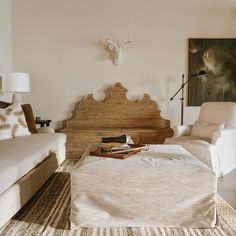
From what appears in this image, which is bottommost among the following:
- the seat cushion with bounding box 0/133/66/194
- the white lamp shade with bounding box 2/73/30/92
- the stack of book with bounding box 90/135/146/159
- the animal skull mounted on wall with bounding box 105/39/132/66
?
the seat cushion with bounding box 0/133/66/194

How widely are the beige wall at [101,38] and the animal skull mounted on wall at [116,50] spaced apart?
0.09m

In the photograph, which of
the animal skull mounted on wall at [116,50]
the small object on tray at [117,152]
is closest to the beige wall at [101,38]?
the animal skull mounted on wall at [116,50]

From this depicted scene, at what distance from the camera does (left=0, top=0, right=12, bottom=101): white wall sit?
4.59m

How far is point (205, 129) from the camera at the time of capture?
3830mm

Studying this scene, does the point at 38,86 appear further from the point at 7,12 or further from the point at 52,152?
the point at 52,152

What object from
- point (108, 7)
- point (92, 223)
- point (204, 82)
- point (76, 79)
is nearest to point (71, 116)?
point (76, 79)

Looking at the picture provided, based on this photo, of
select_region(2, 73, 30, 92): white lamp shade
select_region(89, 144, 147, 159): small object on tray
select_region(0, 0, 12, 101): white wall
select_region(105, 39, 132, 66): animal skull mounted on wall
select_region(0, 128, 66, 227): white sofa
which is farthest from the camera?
select_region(105, 39, 132, 66): animal skull mounted on wall

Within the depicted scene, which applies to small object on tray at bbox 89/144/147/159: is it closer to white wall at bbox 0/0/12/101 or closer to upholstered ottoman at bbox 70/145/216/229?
upholstered ottoman at bbox 70/145/216/229

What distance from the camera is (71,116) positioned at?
503 centimetres

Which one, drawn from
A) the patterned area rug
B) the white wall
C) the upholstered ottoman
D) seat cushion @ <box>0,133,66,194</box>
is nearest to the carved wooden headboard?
the white wall

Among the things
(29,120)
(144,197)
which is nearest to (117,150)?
(144,197)

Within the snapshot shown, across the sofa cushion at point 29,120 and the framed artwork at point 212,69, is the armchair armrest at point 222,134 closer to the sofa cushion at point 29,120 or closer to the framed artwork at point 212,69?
the framed artwork at point 212,69

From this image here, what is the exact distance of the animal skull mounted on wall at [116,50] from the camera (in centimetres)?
487

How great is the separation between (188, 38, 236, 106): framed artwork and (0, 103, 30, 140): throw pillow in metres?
2.77
